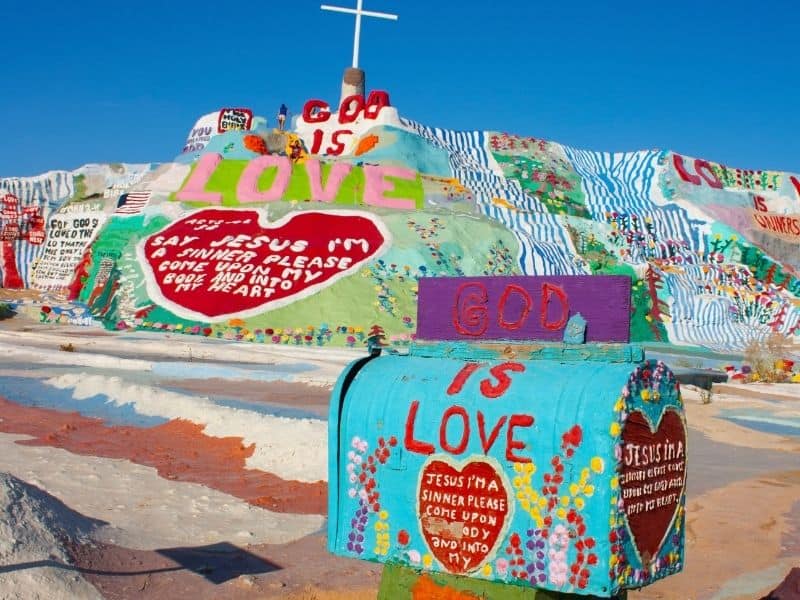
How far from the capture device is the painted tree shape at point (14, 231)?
36969 mm

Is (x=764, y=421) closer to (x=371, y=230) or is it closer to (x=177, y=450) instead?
(x=177, y=450)

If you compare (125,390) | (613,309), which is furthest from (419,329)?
(125,390)

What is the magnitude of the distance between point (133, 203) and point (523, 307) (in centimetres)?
2866

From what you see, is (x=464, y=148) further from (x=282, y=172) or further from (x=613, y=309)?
(x=613, y=309)

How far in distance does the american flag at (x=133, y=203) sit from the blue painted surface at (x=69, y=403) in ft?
50.1

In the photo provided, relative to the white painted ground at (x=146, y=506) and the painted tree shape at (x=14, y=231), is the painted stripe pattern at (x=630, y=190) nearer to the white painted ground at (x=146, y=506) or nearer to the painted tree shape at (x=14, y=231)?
the painted tree shape at (x=14, y=231)

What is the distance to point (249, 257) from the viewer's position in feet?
85.3

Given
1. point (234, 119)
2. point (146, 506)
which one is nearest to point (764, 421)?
point (146, 506)

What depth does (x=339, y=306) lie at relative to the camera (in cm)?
2428

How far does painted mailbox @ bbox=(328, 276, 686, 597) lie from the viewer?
321cm

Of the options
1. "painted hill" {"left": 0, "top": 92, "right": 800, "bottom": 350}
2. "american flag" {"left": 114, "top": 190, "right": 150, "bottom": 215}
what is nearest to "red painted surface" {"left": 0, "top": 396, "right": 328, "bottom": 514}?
"painted hill" {"left": 0, "top": 92, "right": 800, "bottom": 350}

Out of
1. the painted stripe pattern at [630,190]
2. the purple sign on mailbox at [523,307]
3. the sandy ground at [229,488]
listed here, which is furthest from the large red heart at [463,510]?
the painted stripe pattern at [630,190]

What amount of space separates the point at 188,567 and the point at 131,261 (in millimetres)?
22755

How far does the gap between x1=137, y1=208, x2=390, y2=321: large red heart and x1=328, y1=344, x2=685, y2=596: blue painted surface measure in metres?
21.0
